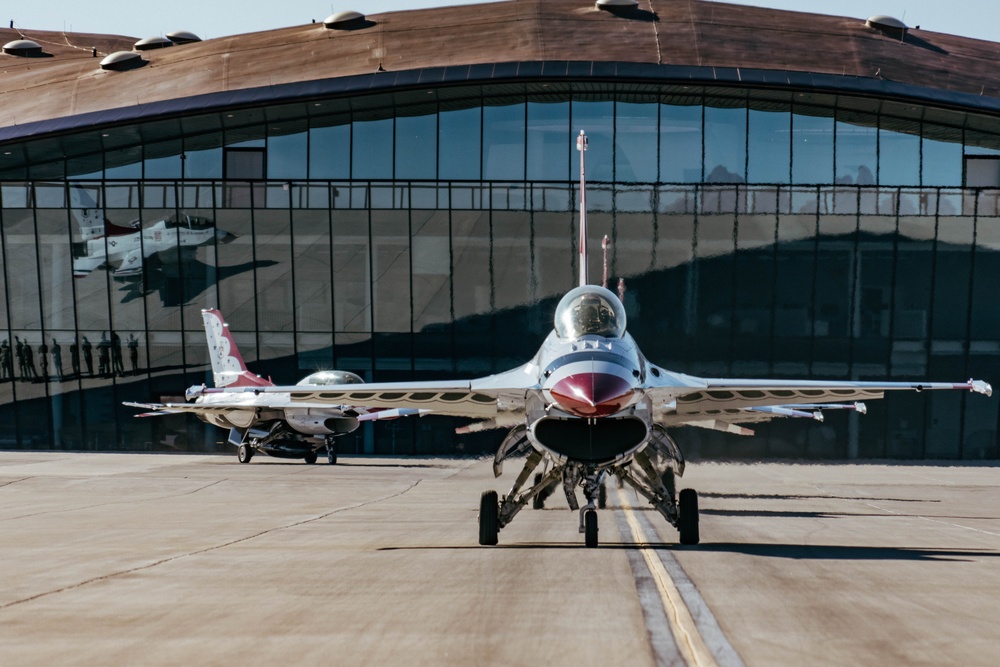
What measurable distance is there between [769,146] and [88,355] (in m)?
30.4

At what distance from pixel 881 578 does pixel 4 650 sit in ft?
27.0

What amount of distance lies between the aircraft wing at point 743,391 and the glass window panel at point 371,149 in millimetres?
30220

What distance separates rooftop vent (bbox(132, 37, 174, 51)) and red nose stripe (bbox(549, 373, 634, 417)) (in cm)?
4504

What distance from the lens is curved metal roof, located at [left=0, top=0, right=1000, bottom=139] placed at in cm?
4375

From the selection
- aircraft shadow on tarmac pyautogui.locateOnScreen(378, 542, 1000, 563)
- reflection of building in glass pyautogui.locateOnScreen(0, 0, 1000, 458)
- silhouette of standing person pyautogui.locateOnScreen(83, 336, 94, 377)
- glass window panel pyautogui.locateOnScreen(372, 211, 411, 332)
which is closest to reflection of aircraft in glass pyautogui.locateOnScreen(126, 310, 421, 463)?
reflection of building in glass pyautogui.locateOnScreen(0, 0, 1000, 458)

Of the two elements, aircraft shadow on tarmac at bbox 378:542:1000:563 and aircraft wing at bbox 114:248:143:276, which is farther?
aircraft wing at bbox 114:248:143:276

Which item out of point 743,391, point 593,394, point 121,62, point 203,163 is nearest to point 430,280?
point 203,163

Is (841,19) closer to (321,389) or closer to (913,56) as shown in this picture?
(913,56)

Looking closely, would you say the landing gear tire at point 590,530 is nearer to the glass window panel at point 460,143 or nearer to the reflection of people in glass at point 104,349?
the glass window panel at point 460,143

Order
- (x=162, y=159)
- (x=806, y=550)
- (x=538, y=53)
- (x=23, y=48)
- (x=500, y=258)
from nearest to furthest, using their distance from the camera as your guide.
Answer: (x=806, y=550)
(x=500, y=258)
(x=538, y=53)
(x=162, y=159)
(x=23, y=48)

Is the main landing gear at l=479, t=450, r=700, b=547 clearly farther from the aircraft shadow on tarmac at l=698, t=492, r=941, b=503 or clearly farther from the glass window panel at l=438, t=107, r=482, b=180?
the glass window panel at l=438, t=107, r=482, b=180

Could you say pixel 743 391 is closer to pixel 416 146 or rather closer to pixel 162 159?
pixel 416 146

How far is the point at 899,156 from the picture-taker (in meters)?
44.8

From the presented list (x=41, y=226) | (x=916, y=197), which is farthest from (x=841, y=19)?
(x=41, y=226)
